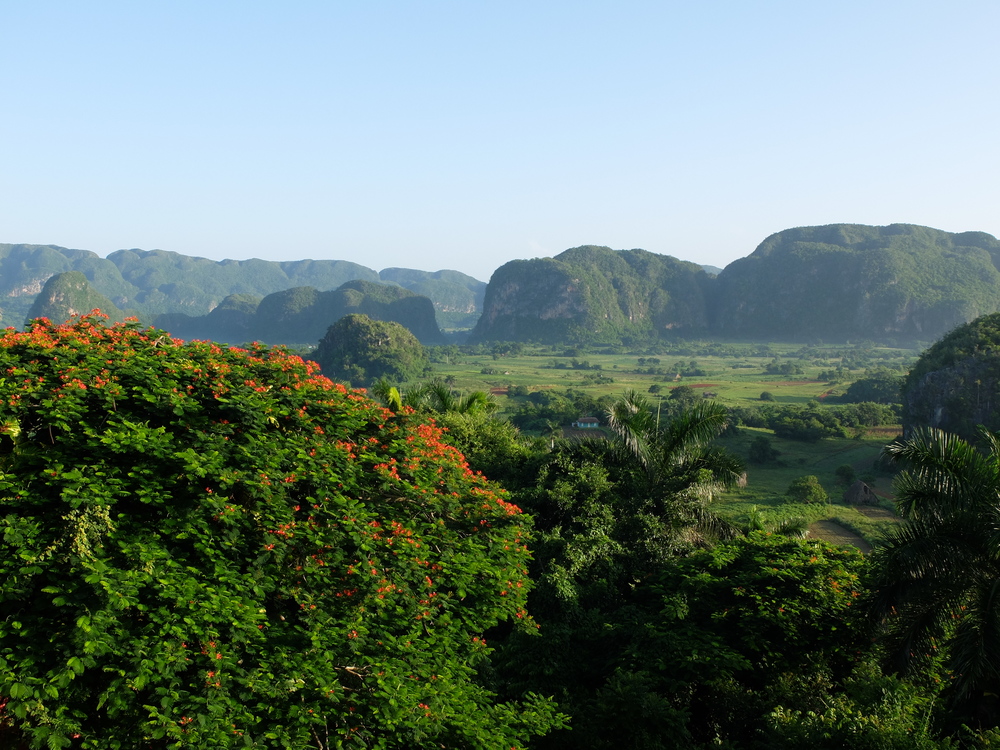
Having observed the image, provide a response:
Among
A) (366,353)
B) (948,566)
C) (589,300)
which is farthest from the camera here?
(589,300)

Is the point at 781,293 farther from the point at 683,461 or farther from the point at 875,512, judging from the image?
the point at 683,461

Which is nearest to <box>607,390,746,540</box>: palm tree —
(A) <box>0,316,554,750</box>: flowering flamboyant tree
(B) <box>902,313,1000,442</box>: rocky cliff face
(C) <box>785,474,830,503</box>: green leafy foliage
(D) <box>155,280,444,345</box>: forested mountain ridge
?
(A) <box>0,316,554,750</box>: flowering flamboyant tree

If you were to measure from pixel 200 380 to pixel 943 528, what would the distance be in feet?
27.1

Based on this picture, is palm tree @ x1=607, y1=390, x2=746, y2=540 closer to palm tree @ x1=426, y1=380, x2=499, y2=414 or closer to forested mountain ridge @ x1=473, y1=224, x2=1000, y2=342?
palm tree @ x1=426, y1=380, x2=499, y2=414

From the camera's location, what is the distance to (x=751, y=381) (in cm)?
8512

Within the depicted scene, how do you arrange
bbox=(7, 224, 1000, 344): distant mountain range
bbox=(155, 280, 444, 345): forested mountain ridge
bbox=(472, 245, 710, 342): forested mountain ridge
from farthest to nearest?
bbox=(155, 280, 444, 345): forested mountain ridge < bbox=(472, 245, 710, 342): forested mountain ridge < bbox=(7, 224, 1000, 344): distant mountain range

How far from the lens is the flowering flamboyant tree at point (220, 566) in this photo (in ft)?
16.7

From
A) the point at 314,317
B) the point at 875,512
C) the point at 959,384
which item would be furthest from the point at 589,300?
the point at 875,512

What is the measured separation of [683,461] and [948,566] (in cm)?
586

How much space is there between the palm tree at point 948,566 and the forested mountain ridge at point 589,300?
518ft

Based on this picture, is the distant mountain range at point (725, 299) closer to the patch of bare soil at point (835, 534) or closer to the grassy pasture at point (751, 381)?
the grassy pasture at point (751, 381)

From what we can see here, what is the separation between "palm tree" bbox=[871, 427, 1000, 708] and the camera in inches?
253

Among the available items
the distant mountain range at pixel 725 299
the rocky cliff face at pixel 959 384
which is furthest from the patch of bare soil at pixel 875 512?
the distant mountain range at pixel 725 299

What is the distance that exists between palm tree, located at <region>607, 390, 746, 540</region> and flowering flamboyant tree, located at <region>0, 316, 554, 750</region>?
14.9 feet
